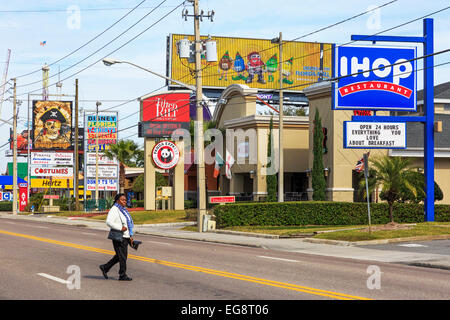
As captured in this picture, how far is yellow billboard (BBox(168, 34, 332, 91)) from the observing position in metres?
90.1

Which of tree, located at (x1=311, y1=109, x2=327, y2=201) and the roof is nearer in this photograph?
tree, located at (x1=311, y1=109, x2=327, y2=201)

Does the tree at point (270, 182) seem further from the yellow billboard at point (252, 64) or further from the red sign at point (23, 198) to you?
the yellow billboard at point (252, 64)

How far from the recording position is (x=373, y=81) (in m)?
34.6

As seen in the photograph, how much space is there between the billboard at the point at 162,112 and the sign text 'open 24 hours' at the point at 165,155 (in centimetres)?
138

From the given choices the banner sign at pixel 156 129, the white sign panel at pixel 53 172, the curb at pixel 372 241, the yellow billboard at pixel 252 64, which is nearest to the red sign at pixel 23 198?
the white sign panel at pixel 53 172

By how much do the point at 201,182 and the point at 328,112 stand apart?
14.7 m

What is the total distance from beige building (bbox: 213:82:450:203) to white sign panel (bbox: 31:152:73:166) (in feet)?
85.6

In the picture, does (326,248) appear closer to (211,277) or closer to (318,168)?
(211,277)

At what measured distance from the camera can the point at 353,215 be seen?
35500 millimetres

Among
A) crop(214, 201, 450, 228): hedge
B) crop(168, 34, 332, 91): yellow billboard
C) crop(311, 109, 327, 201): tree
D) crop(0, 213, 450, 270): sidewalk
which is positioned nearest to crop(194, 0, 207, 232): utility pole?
crop(0, 213, 450, 270): sidewalk

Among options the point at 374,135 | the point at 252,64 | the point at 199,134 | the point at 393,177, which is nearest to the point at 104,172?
the point at 252,64

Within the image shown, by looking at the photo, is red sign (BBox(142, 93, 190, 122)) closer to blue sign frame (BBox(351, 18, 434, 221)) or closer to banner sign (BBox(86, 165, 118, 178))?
blue sign frame (BBox(351, 18, 434, 221))
